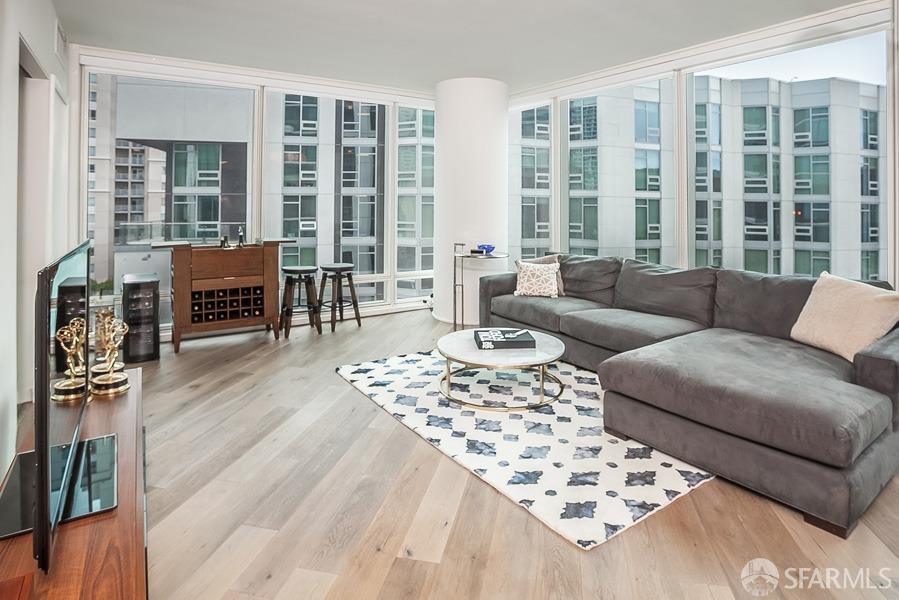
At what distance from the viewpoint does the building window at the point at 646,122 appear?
4.91 meters

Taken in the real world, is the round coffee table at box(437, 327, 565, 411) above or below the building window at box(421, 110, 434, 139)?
below

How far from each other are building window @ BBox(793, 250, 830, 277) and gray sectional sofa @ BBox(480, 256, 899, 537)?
3.08ft

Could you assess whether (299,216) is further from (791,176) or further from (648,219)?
(791,176)

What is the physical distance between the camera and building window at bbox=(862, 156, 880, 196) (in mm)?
3642

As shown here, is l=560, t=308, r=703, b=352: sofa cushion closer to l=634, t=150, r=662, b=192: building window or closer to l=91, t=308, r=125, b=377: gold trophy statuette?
l=634, t=150, r=662, b=192: building window

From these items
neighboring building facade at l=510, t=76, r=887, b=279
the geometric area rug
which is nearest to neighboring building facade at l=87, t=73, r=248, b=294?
the geometric area rug

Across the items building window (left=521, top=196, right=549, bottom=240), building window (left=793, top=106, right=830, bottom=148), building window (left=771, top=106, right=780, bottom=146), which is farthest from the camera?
building window (left=521, top=196, right=549, bottom=240)

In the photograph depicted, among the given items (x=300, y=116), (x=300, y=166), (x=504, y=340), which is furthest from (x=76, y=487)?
→ (x=300, y=116)

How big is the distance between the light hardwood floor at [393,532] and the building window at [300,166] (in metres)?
3.29

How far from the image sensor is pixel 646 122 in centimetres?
500

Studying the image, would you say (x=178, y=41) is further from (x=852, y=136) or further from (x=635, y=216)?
(x=852, y=136)

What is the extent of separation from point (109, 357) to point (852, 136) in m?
4.99

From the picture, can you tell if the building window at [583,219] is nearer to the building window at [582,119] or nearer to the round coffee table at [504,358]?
the building window at [582,119]

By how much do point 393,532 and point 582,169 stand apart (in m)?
4.71
